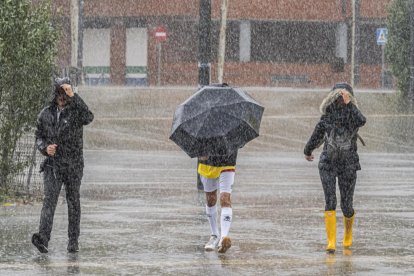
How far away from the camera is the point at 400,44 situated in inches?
1912

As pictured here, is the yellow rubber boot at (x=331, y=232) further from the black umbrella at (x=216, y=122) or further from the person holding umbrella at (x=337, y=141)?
the black umbrella at (x=216, y=122)

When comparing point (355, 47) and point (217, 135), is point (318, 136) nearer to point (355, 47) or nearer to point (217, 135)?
point (217, 135)

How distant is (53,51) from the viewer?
19.7 meters

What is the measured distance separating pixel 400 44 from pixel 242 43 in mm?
16161

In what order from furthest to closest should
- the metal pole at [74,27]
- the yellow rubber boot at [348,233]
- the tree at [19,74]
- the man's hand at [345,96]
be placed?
the metal pole at [74,27]
the tree at [19,74]
the yellow rubber boot at [348,233]
the man's hand at [345,96]

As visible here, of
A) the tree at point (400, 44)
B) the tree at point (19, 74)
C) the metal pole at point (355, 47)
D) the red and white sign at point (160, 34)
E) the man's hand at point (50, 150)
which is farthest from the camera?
the red and white sign at point (160, 34)

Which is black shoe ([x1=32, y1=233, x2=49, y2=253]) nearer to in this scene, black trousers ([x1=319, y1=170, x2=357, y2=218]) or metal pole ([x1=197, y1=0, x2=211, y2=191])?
black trousers ([x1=319, y1=170, x2=357, y2=218])

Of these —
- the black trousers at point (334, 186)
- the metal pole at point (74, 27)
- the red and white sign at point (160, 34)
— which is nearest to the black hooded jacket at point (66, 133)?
the black trousers at point (334, 186)

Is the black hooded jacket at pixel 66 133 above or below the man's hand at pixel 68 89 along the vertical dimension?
below

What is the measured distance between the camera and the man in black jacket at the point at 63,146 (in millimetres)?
13258

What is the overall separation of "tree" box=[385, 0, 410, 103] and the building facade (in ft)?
40.9

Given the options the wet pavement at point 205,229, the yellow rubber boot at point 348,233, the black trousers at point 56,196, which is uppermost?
the black trousers at point 56,196

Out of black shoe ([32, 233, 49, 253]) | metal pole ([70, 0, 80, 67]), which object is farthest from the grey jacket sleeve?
metal pole ([70, 0, 80, 67])

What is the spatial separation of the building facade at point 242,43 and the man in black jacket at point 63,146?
48302 mm
